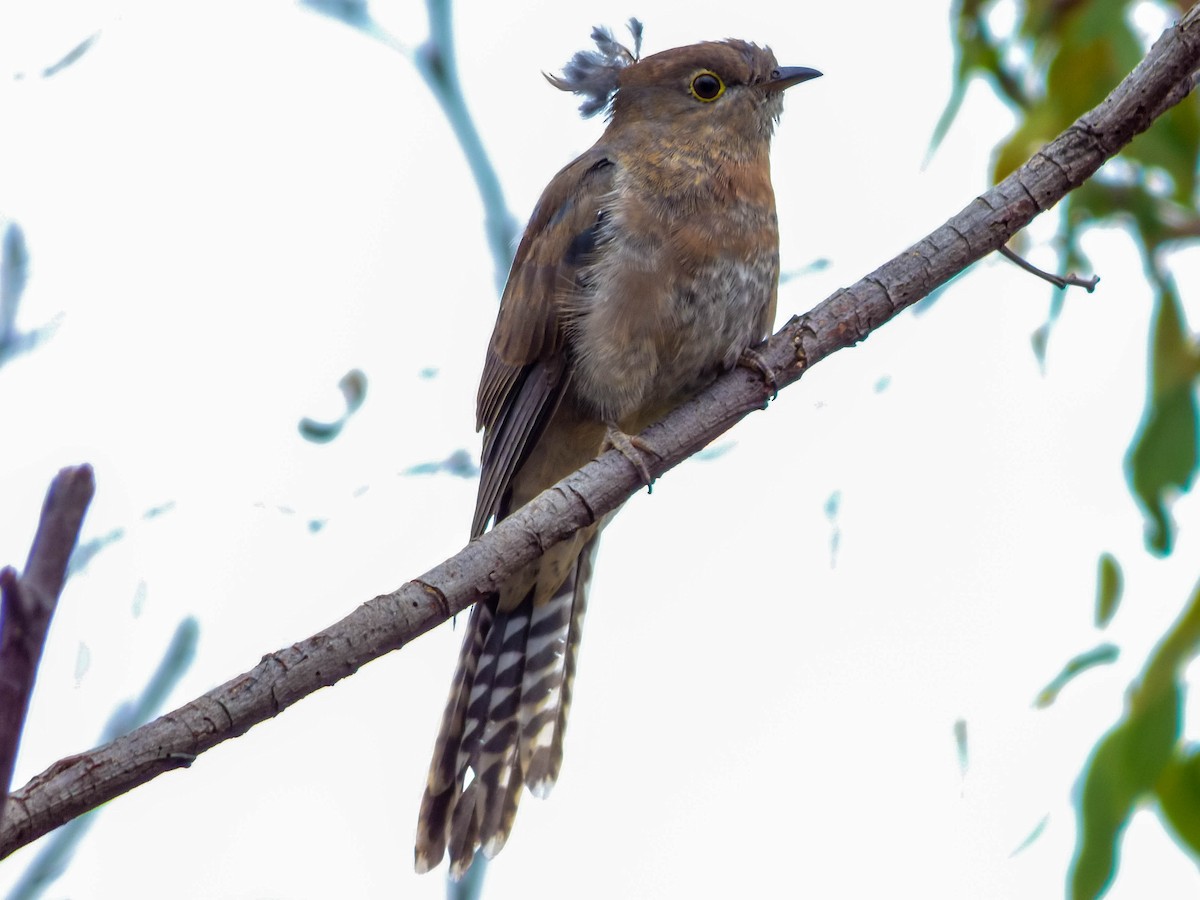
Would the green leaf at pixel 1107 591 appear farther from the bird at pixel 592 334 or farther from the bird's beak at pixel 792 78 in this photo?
the bird's beak at pixel 792 78

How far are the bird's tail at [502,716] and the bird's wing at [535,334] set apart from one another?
0.41 m

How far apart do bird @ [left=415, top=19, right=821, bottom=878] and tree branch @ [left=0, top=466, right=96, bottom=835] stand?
256 centimetres

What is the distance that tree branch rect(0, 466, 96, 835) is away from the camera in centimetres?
104

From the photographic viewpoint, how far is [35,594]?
3.49 ft

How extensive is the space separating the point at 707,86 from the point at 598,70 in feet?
1.61

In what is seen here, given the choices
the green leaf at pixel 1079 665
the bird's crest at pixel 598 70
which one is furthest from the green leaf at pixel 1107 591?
the bird's crest at pixel 598 70

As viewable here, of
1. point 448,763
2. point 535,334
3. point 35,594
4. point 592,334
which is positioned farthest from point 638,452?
point 35,594

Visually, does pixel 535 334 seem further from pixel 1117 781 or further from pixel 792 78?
pixel 1117 781

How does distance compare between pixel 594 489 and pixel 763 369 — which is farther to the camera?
pixel 763 369

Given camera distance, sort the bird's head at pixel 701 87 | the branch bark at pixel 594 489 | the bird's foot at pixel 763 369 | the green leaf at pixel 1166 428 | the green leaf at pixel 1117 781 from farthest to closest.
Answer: the bird's head at pixel 701 87 < the green leaf at pixel 1166 428 < the bird's foot at pixel 763 369 < the green leaf at pixel 1117 781 < the branch bark at pixel 594 489

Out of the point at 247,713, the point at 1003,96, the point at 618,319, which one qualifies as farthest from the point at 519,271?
the point at 247,713

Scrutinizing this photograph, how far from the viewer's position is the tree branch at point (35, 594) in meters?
1.04

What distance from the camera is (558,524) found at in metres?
2.92

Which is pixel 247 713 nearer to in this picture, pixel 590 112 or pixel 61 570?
pixel 61 570
